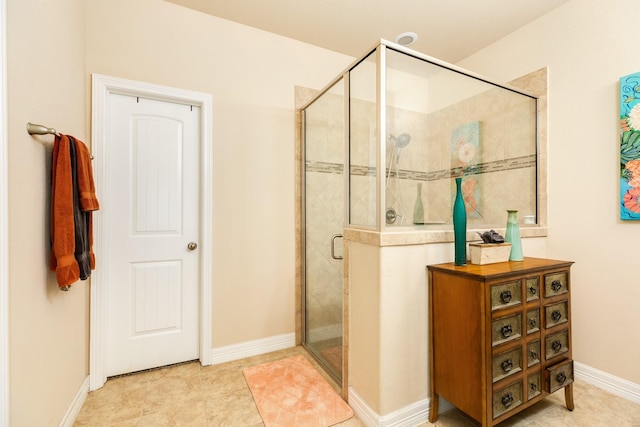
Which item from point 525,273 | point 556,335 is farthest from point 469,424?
point 525,273

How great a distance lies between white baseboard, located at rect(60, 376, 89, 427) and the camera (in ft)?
4.93

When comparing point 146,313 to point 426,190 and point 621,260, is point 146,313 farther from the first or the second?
point 621,260

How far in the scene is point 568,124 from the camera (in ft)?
6.77

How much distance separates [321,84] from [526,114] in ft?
5.66

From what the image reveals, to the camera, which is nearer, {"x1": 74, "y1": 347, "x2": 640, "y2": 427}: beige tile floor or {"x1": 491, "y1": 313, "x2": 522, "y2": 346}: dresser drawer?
{"x1": 491, "y1": 313, "x2": 522, "y2": 346}: dresser drawer

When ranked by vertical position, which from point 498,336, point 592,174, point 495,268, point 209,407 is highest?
point 592,174

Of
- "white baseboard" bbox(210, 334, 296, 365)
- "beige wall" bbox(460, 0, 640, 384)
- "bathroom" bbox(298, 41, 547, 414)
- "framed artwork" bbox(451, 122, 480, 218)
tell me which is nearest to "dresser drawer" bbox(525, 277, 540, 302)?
"bathroom" bbox(298, 41, 547, 414)

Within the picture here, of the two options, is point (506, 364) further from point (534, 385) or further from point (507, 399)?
point (534, 385)

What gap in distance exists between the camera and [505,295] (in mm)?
1379

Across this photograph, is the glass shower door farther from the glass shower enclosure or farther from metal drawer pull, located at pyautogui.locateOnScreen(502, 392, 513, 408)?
metal drawer pull, located at pyautogui.locateOnScreen(502, 392, 513, 408)

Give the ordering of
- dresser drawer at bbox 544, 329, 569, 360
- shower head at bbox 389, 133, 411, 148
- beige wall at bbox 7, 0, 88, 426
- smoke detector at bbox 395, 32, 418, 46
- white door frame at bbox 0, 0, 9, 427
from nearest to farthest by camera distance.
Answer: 1. white door frame at bbox 0, 0, 9, 427
2. beige wall at bbox 7, 0, 88, 426
3. dresser drawer at bbox 544, 329, 569, 360
4. shower head at bbox 389, 133, 411, 148
5. smoke detector at bbox 395, 32, 418, 46

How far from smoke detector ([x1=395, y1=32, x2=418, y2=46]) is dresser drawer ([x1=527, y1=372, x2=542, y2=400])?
2.48m

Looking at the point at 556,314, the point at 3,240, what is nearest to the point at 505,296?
the point at 556,314

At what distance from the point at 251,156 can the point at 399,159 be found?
3.92ft
